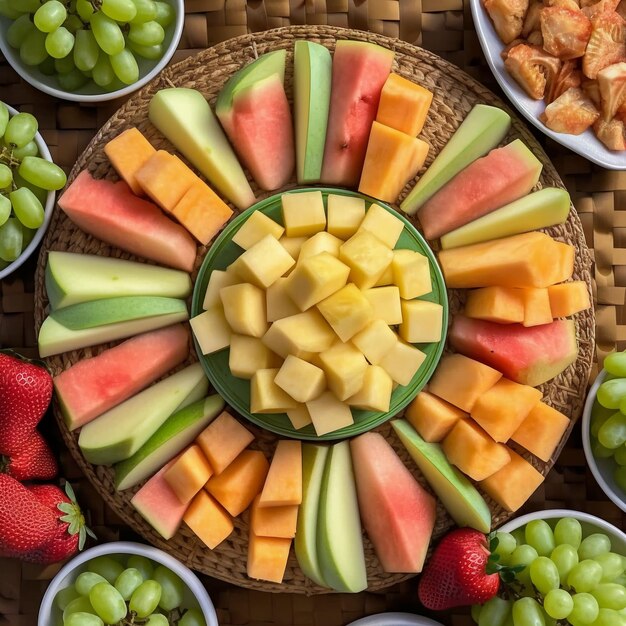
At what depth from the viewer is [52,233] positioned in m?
1.59

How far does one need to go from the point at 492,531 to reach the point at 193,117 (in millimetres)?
1085

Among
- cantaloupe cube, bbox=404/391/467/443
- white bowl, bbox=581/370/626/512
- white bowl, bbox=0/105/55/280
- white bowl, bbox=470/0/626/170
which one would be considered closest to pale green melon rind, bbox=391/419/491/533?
cantaloupe cube, bbox=404/391/467/443

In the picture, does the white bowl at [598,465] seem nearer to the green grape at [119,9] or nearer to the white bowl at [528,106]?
the white bowl at [528,106]

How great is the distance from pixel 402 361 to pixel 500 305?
9.3 inches

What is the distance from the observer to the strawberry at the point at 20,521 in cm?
141

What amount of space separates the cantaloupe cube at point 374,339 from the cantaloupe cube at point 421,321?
7 cm

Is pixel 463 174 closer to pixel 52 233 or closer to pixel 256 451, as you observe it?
pixel 256 451

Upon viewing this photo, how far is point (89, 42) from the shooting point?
1524mm

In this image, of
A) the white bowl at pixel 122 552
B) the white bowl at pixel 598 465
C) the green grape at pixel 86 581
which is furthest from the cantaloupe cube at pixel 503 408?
the green grape at pixel 86 581

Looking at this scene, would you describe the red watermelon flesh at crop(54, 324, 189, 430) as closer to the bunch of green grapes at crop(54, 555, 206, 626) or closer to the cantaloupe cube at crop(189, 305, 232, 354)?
the cantaloupe cube at crop(189, 305, 232, 354)

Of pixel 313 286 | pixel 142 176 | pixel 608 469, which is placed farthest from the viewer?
pixel 608 469

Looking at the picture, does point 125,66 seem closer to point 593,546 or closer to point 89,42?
point 89,42

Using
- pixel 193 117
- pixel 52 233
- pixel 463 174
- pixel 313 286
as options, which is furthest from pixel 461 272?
pixel 52 233

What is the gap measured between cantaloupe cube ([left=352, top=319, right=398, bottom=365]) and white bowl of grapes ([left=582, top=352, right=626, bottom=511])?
1.51ft
